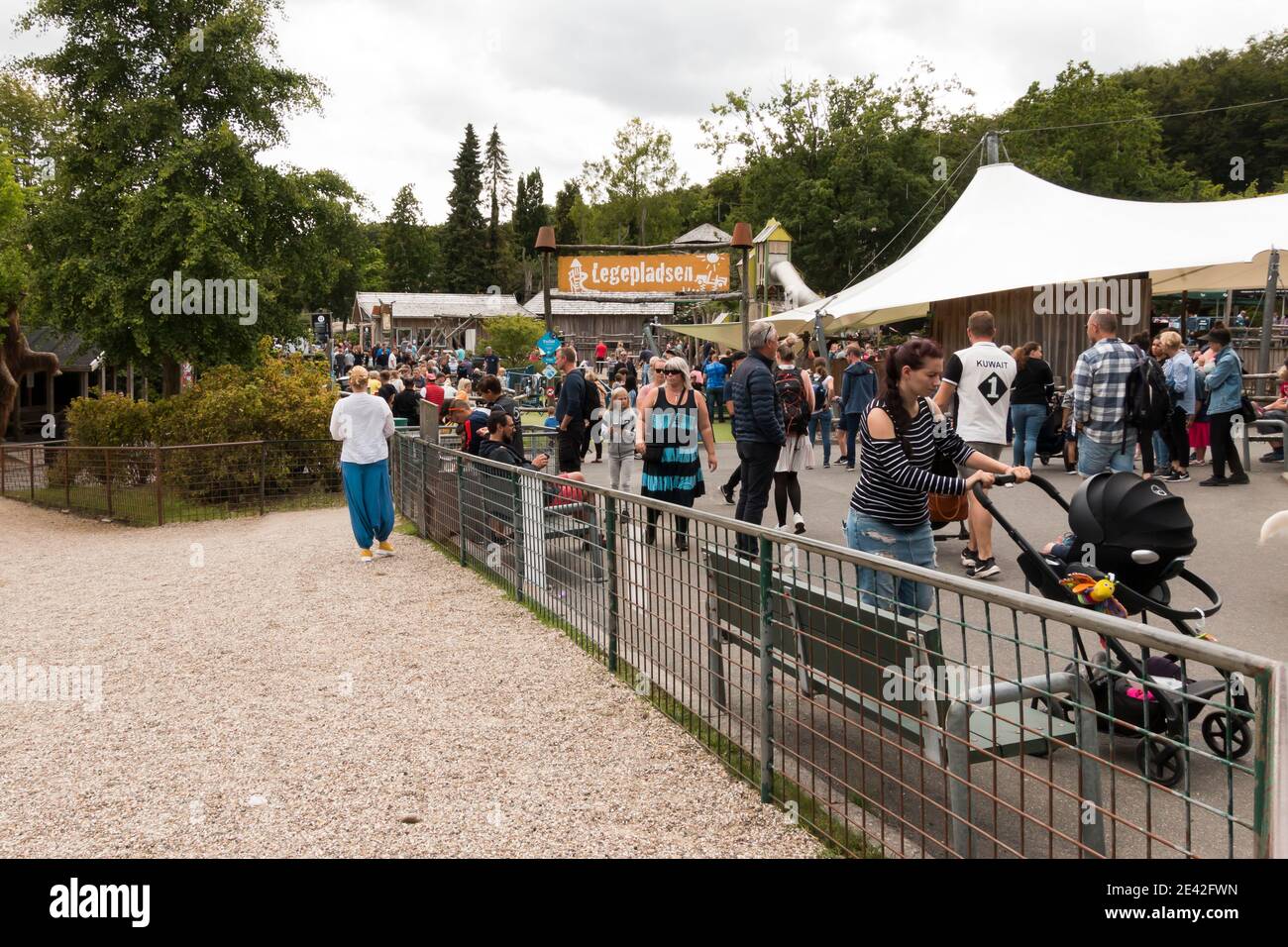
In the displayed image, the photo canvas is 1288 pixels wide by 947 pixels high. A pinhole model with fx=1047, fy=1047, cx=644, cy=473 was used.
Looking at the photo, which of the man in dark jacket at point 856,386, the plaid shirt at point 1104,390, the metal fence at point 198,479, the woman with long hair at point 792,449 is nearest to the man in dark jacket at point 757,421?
the woman with long hair at point 792,449

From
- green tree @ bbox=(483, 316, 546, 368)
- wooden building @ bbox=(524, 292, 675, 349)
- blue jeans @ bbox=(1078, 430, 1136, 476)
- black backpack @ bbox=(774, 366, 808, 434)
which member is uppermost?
wooden building @ bbox=(524, 292, 675, 349)

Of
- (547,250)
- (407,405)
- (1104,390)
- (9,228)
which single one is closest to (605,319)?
(9,228)

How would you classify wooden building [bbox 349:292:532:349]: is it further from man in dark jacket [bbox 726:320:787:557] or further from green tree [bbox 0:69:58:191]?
man in dark jacket [bbox 726:320:787:557]

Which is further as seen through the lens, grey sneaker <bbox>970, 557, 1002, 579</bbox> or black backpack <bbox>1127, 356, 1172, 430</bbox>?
black backpack <bbox>1127, 356, 1172, 430</bbox>

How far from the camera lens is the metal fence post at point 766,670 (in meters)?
4.29

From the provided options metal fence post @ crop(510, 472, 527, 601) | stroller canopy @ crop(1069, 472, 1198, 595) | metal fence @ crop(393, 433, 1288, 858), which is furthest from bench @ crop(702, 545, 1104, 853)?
metal fence post @ crop(510, 472, 527, 601)

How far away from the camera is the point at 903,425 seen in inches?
202

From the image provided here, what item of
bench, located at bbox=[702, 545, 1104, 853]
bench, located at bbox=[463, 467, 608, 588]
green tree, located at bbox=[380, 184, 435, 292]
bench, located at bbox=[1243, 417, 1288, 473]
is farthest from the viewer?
green tree, located at bbox=[380, 184, 435, 292]

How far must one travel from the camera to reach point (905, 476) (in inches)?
199

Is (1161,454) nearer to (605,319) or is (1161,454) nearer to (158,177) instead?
(158,177)

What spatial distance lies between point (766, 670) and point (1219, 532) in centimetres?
745

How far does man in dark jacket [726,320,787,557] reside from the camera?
862 cm

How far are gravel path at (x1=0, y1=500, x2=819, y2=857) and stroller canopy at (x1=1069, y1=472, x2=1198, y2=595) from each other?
2032 millimetres

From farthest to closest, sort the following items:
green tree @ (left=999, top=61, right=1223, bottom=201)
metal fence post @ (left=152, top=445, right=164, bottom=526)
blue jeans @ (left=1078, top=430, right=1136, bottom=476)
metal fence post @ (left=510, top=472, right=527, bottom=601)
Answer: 1. green tree @ (left=999, top=61, right=1223, bottom=201)
2. metal fence post @ (left=152, top=445, right=164, bottom=526)
3. blue jeans @ (left=1078, top=430, right=1136, bottom=476)
4. metal fence post @ (left=510, top=472, right=527, bottom=601)
